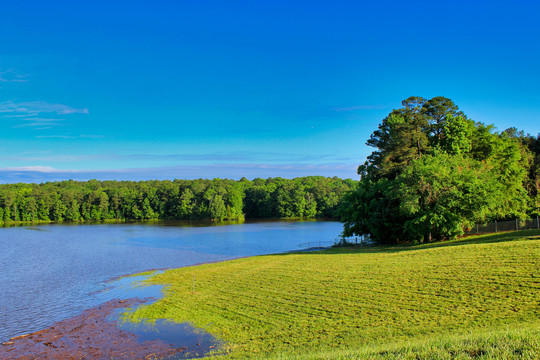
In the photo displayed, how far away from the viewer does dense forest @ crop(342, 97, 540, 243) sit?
3581 cm

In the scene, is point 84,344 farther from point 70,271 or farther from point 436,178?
point 436,178

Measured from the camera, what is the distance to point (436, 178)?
3619cm

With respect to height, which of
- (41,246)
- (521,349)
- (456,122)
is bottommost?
(41,246)

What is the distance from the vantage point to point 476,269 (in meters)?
17.9

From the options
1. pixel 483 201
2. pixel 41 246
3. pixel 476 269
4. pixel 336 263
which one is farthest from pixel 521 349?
pixel 41 246

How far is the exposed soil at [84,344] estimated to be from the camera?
46.1 feet

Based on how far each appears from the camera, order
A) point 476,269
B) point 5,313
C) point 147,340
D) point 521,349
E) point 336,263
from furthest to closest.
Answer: point 336,263 < point 5,313 < point 476,269 < point 147,340 < point 521,349

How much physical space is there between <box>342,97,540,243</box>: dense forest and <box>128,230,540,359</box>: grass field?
12328 millimetres

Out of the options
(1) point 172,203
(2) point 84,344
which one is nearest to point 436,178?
(2) point 84,344

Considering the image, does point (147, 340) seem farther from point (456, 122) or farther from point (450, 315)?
point (456, 122)

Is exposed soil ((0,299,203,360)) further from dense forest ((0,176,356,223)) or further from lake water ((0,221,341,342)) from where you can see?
dense forest ((0,176,356,223))

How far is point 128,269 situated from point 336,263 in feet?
66.0

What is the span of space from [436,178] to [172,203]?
130 metres

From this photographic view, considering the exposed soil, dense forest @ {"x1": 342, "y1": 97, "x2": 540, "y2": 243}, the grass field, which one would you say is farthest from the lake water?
dense forest @ {"x1": 342, "y1": 97, "x2": 540, "y2": 243}
